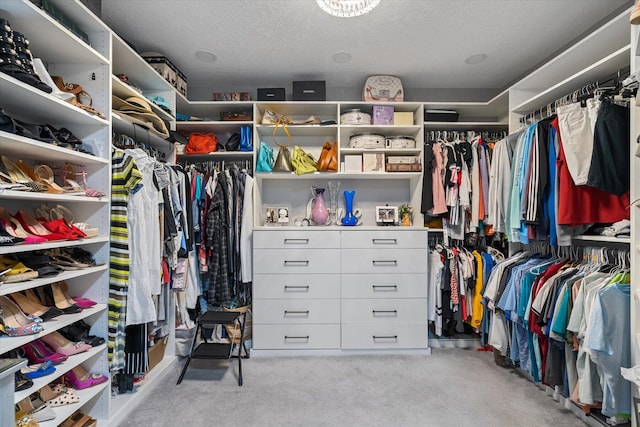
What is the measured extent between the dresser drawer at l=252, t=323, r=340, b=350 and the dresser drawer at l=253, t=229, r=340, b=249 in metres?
0.67

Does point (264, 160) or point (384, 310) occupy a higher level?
point (264, 160)

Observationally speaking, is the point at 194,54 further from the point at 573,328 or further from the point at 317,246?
the point at 573,328

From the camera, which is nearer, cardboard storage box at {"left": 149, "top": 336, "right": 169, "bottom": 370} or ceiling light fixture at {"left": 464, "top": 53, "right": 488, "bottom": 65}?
cardboard storage box at {"left": 149, "top": 336, "right": 169, "bottom": 370}

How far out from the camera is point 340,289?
2725 millimetres

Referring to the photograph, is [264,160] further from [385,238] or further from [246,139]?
[385,238]

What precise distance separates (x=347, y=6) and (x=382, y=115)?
1.20m

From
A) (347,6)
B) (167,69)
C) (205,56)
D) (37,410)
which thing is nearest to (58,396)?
(37,410)

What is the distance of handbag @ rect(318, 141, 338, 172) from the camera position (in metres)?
2.86

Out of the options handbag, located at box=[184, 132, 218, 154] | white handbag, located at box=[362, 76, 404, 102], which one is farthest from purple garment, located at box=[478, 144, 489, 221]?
handbag, located at box=[184, 132, 218, 154]

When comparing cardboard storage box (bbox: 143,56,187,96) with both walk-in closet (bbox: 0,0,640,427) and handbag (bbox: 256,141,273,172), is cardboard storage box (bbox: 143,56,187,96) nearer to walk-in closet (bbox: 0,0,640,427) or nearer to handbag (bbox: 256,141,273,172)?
walk-in closet (bbox: 0,0,640,427)

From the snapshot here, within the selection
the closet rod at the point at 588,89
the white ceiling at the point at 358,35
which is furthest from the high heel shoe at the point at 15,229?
the closet rod at the point at 588,89

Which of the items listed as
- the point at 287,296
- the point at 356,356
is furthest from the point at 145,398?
the point at 356,356

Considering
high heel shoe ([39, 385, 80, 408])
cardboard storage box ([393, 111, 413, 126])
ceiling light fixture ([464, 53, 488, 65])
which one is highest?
ceiling light fixture ([464, 53, 488, 65])

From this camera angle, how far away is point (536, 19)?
2.08 meters
